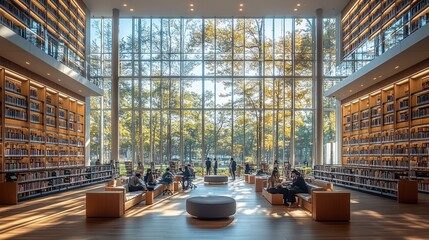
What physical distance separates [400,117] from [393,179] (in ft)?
9.92

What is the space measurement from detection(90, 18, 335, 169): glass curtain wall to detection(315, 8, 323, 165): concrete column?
1051 millimetres

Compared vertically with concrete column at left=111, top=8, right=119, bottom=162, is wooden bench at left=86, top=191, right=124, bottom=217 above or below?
below

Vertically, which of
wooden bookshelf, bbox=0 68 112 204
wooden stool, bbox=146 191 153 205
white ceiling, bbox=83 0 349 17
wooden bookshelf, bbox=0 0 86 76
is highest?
white ceiling, bbox=83 0 349 17

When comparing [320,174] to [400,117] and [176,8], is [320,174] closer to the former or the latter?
[400,117]

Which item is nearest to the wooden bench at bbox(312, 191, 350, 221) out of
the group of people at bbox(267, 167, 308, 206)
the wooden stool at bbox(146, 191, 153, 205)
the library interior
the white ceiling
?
the library interior

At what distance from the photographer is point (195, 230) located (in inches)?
267

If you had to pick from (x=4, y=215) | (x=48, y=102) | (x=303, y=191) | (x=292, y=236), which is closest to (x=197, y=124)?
(x=48, y=102)

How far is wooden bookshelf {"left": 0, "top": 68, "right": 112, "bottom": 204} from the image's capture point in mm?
11164

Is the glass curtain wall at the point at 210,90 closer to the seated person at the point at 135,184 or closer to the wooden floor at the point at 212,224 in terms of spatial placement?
the seated person at the point at 135,184

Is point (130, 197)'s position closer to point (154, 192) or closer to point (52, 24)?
point (154, 192)

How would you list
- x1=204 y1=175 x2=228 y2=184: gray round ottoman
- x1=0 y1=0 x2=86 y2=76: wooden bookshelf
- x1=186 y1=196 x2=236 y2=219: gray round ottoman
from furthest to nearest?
x1=204 y1=175 x2=228 y2=184: gray round ottoman → x1=0 y1=0 x2=86 y2=76: wooden bookshelf → x1=186 y1=196 x2=236 y2=219: gray round ottoman

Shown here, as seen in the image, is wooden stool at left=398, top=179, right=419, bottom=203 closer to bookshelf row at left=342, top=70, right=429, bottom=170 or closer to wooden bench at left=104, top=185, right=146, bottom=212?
bookshelf row at left=342, top=70, right=429, bottom=170

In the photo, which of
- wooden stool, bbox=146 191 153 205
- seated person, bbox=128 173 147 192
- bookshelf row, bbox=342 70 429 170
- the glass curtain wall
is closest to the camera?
wooden stool, bbox=146 191 153 205

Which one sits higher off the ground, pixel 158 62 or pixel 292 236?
pixel 158 62
